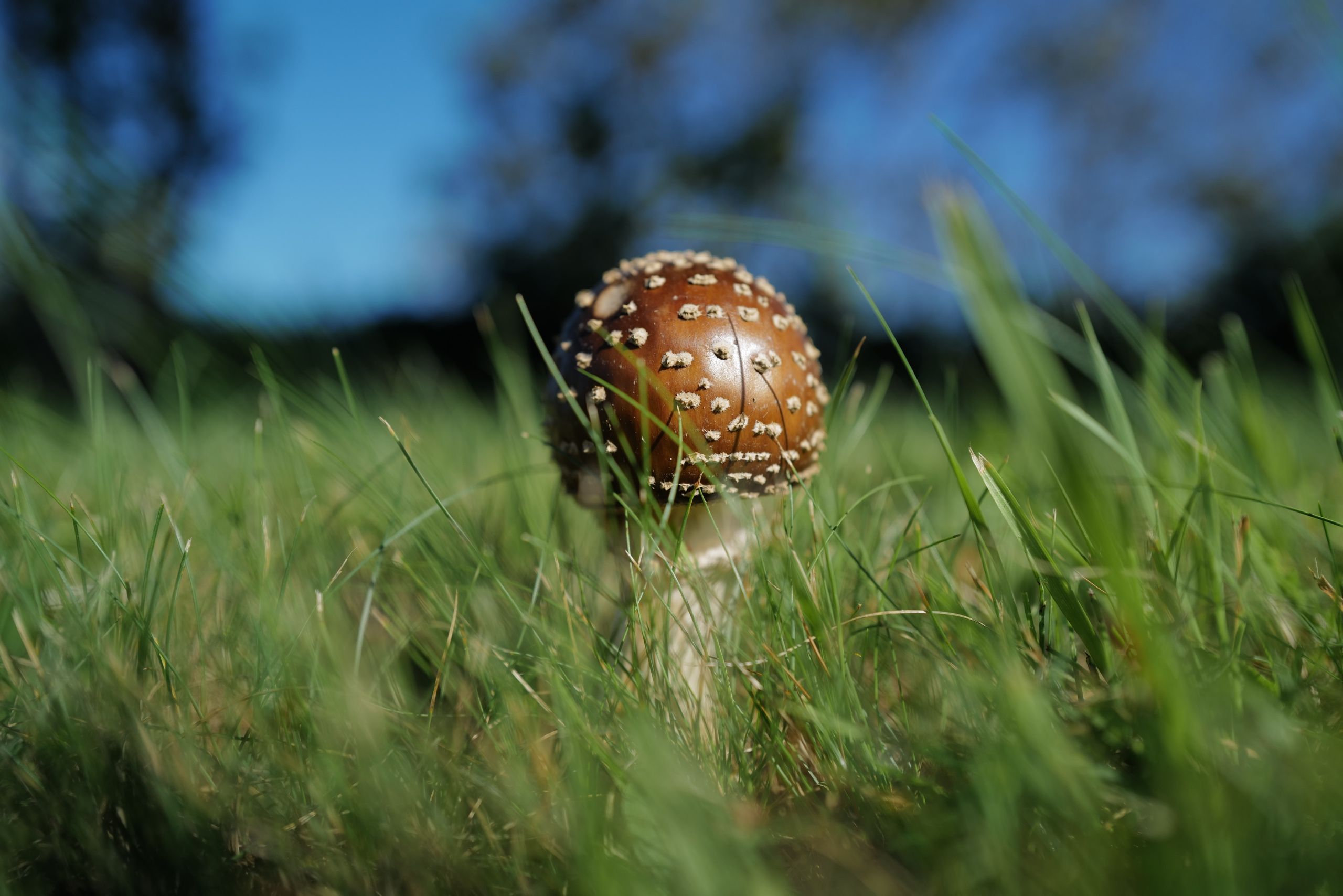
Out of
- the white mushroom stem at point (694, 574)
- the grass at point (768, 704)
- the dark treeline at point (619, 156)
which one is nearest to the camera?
the grass at point (768, 704)

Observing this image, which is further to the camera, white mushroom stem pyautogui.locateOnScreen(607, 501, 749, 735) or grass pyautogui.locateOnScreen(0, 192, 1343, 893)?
white mushroom stem pyautogui.locateOnScreen(607, 501, 749, 735)

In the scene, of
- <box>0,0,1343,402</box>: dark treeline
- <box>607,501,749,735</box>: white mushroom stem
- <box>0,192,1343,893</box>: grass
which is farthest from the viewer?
<box>0,0,1343,402</box>: dark treeline

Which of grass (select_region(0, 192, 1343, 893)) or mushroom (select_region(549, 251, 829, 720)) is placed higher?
mushroom (select_region(549, 251, 829, 720))

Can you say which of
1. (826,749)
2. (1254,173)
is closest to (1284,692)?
(826,749)

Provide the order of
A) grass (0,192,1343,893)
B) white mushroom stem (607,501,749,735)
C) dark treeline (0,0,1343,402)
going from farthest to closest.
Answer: dark treeline (0,0,1343,402) → white mushroom stem (607,501,749,735) → grass (0,192,1343,893)

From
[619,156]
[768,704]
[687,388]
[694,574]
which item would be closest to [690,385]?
[687,388]

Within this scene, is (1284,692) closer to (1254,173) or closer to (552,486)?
(552,486)
